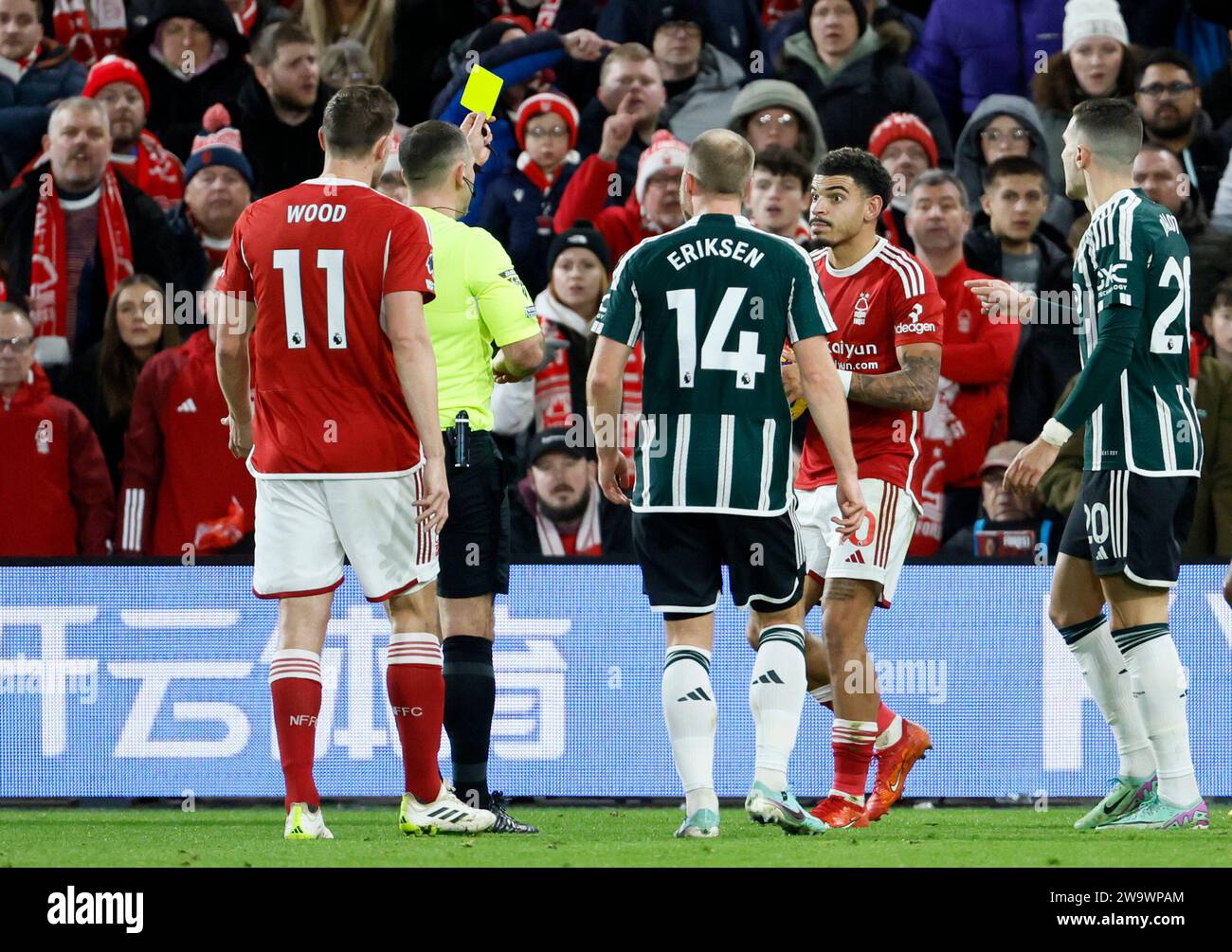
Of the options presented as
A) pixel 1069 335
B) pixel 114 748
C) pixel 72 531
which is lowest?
pixel 114 748

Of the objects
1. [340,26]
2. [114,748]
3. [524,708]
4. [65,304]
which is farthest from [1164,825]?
[340,26]

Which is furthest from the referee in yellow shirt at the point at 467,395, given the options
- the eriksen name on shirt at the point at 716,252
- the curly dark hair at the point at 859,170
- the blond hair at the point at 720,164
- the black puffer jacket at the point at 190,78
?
the black puffer jacket at the point at 190,78

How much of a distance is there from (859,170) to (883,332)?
602 millimetres

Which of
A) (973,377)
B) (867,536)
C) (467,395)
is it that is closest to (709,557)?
(867,536)

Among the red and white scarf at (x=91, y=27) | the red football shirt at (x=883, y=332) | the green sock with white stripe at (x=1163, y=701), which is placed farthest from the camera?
the red and white scarf at (x=91, y=27)

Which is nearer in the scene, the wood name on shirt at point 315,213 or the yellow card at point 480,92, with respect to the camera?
the wood name on shirt at point 315,213

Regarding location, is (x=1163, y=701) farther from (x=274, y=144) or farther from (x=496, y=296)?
(x=274, y=144)

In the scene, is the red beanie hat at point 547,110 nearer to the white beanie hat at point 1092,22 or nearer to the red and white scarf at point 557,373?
the red and white scarf at point 557,373

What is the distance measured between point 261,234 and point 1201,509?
5.11 meters

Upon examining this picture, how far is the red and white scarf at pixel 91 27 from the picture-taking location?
11.9 meters

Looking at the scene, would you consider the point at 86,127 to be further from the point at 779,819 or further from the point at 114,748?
the point at 779,819

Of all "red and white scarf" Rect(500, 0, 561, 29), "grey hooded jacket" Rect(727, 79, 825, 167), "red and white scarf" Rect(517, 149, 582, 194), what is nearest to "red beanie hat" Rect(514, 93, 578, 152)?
"red and white scarf" Rect(517, 149, 582, 194)

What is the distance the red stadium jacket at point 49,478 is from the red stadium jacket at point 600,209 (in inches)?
111

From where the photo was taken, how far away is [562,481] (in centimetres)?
926
